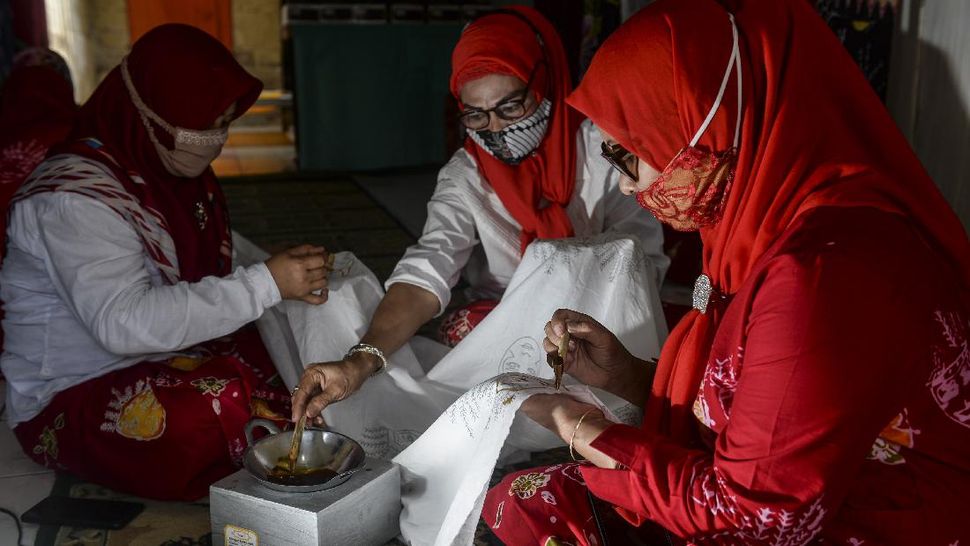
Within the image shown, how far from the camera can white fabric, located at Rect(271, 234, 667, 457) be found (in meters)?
1.94

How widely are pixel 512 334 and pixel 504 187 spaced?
1.43 ft

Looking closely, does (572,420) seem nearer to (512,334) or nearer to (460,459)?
(460,459)

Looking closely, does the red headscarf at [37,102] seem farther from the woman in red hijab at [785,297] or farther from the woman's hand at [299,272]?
the woman in red hijab at [785,297]

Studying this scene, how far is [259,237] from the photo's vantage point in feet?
14.5

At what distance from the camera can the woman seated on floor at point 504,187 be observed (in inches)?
82.9

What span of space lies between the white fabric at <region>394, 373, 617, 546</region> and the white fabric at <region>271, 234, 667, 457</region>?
285mm

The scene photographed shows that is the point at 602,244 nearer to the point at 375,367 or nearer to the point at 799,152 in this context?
the point at 375,367

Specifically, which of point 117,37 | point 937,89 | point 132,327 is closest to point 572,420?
point 132,327

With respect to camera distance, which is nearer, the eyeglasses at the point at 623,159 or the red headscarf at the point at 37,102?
the eyeglasses at the point at 623,159

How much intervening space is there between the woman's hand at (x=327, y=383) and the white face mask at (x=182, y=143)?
57 cm

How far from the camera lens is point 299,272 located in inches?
76.7

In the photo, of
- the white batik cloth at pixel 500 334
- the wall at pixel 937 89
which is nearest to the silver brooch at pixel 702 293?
the white batik cloth at pixel 500 334

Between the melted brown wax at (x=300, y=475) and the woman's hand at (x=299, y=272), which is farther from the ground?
the woman's hand at (x=299, y=272)

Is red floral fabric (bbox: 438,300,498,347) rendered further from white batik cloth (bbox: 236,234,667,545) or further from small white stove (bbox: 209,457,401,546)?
small white stove (bbox: 209,457,401,546)
